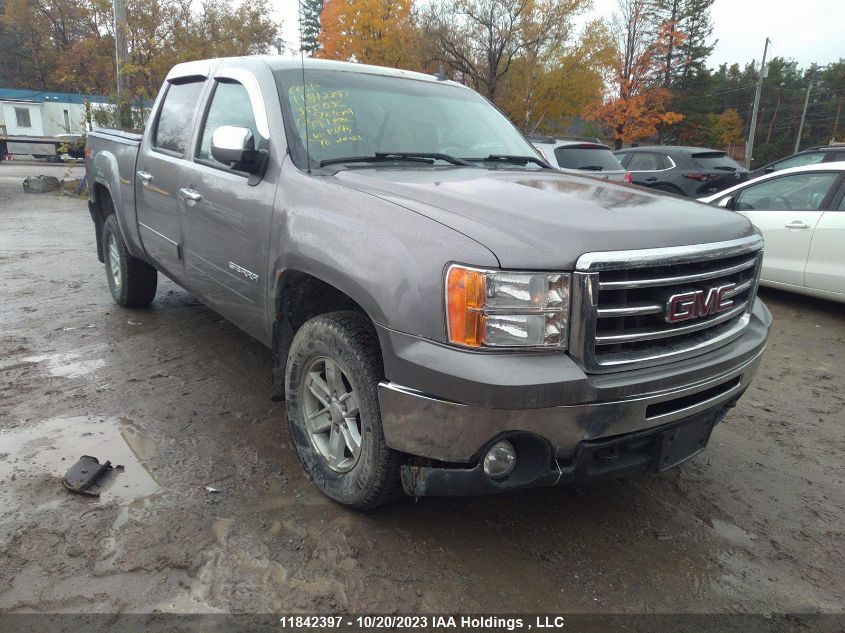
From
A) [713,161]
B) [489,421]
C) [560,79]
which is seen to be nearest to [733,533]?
[489,421]

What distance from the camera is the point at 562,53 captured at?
28.9 metres

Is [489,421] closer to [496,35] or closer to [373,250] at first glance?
[373,250]

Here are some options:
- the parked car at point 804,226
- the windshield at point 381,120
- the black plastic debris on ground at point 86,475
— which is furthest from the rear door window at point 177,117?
the parked car at point 804,226

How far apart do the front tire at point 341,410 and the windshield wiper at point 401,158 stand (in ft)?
2.66

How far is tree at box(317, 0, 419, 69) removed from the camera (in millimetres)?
30703

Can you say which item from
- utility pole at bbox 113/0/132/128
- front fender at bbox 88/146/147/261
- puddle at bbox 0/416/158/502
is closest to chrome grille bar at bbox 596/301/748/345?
puddle at bbox 0/416/158/502

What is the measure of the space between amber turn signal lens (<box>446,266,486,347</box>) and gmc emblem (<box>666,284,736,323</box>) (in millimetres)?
→ 714

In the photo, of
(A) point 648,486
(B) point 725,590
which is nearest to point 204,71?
(A) point 648,486

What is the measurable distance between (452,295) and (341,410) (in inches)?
33.2

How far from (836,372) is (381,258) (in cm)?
410

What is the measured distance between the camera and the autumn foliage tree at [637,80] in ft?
105

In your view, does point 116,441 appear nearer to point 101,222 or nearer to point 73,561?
point 73,561

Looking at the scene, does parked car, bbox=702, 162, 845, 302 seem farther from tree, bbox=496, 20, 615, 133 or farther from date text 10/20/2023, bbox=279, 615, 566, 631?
tree, bbox=496, 20, 615, 133

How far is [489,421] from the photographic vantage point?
203 cm
